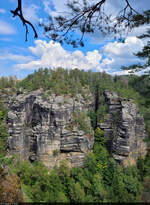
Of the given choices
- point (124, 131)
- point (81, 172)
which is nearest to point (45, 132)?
point (81, 172)

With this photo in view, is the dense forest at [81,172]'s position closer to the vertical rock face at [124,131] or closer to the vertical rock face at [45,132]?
the vertical rock face at [124,131]

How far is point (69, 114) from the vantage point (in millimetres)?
26750

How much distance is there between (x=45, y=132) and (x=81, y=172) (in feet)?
29.2

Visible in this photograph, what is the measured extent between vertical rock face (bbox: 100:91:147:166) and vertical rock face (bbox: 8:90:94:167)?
16.8 feet

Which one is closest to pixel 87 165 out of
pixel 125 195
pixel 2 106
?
pixel 125 195

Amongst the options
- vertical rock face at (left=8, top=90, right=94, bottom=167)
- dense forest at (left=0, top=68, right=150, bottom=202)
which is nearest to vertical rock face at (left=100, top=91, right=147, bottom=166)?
dense forest at (left=0, top=68, right=150, bottom=202)

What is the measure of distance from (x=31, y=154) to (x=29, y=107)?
8360 mm

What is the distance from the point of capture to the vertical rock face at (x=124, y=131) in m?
25.6

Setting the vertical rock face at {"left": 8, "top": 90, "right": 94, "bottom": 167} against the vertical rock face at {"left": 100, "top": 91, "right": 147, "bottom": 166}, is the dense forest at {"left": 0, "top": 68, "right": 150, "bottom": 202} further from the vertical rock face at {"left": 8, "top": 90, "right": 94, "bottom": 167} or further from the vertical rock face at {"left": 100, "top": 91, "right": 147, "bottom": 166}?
the vertical rock face at {"left": 8, "top": 90, "right": 94, "bottom": 167}

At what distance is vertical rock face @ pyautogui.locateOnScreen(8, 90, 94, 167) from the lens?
2494cm

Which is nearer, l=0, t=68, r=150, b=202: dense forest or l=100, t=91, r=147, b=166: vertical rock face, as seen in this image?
l=0, t=68, r=150, b=202: dense forest

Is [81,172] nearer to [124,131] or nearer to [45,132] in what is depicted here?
[45,132]

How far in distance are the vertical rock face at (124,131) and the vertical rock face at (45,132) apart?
16.8ft

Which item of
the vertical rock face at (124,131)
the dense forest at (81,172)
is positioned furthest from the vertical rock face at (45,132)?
the vertical rock face at (124,131)
